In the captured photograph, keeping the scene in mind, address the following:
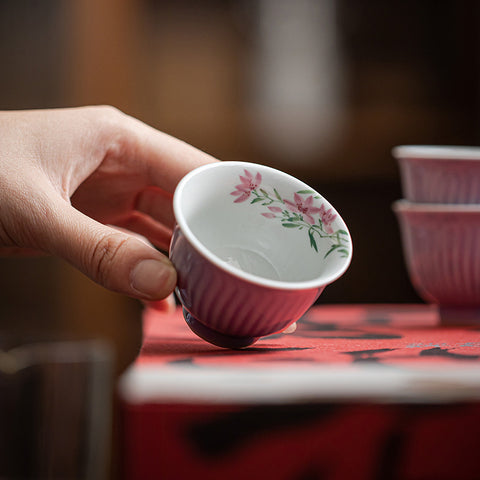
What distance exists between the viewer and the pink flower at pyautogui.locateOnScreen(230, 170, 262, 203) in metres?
0.69

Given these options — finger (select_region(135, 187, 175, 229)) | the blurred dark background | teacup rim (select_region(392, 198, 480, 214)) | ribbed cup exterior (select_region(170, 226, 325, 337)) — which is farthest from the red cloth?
the blurred dark background

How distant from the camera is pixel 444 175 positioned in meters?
0.88

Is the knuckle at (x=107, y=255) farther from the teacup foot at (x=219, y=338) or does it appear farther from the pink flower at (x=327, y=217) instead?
the pink flower at (x=327, y=217)

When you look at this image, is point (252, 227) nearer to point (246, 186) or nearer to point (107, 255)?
point (246, 186)

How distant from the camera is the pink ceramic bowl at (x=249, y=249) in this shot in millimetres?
572

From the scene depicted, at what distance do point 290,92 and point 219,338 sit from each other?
6.04 feet

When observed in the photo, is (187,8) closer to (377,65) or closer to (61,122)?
(377,65)

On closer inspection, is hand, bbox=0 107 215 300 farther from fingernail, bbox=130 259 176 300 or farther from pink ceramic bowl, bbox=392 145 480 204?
pink ceramic bowl, bbox=392 145 480 204

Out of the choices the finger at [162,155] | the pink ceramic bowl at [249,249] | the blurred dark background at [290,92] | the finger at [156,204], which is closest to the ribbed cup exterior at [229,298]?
the pink ceramic bowl at [249,249]

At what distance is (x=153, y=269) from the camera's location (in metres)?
0.61

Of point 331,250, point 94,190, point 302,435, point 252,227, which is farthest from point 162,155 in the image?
point 302,435

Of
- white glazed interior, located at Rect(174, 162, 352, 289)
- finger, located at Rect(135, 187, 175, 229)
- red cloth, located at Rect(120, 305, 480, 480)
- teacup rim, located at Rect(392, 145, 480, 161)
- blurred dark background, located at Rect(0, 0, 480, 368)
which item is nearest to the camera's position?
red cloth, located at Rect(120, 305, 480, 480)

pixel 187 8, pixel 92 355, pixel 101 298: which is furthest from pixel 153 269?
pixel 187 8

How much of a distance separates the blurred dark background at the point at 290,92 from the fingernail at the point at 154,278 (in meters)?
1.55
